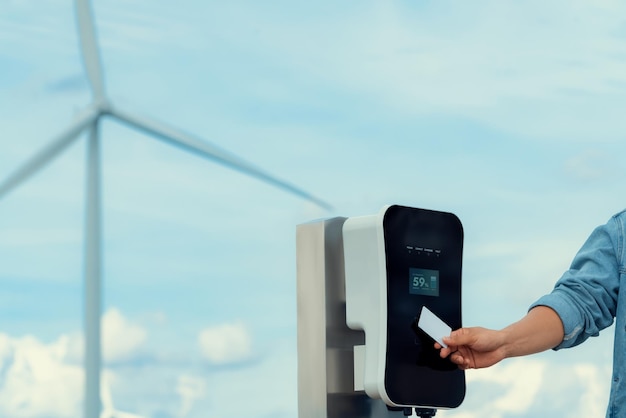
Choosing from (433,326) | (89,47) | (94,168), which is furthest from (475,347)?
(89,47)

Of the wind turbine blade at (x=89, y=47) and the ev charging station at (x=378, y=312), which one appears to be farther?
the wind turbine blade at (x=89, y=47)

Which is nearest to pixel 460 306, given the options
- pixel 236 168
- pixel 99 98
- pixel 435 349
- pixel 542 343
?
pixel 435 349

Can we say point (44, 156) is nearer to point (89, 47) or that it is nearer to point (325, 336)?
point (89, 47)

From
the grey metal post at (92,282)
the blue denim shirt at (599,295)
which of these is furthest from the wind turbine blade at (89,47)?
the blue denim shirt at (599,295)

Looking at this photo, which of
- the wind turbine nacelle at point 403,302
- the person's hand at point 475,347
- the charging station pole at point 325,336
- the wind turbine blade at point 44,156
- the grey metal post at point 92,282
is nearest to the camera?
the person's hand at point 475,347

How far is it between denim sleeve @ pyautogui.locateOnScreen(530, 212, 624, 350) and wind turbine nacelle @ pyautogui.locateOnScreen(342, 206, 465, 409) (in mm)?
431

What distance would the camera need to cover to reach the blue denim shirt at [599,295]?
10.3 ft

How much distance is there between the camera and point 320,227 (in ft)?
12.1

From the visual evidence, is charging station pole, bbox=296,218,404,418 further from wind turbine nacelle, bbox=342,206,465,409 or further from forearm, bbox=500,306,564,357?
forearm, bbox=500,306,564,357

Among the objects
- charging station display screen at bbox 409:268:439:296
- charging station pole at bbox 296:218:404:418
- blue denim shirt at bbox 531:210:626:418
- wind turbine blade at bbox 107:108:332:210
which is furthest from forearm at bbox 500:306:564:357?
wind turbine blade at bbox 107:108:332:210

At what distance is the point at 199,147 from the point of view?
26.0 feet

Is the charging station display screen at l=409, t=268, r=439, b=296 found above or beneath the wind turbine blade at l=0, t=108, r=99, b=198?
beneath

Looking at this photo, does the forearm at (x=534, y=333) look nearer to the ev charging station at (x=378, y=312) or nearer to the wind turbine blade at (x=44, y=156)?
the ev charging station at (x=378, y=312)

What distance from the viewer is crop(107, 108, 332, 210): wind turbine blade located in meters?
7.49
